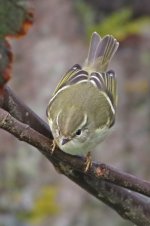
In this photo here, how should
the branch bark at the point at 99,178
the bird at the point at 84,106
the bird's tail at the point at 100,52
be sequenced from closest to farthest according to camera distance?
the branch bark at the point at 99,178 < the bird at the point at 84,106 < the bird's tail at the point at 100,52

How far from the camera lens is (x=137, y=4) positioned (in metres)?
8.62

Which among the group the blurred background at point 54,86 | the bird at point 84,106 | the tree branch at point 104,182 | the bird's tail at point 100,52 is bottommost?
the blurred background at point 54,86

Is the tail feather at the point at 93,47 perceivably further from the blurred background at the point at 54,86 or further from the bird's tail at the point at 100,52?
the blurred background at the point at 54,86

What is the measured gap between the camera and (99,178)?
179 centimetres

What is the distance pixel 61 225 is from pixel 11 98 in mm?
4109

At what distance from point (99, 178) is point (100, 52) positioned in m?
2.30

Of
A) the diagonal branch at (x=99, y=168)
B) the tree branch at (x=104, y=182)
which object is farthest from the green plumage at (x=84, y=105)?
the diagonal branch at (x=99, y=168)

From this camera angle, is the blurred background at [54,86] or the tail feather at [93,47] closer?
the tail feather at [93,47]

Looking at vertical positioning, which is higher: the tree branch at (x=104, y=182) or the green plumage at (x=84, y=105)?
the tree branch at (x=104, y=182)

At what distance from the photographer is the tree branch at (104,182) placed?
5.53 feet

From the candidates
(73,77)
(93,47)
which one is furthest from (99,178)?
(93,47)

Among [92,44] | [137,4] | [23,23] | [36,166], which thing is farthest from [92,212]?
[23,23]

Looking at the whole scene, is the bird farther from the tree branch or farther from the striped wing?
the tree branch

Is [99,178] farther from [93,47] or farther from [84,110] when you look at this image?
[93,47]
